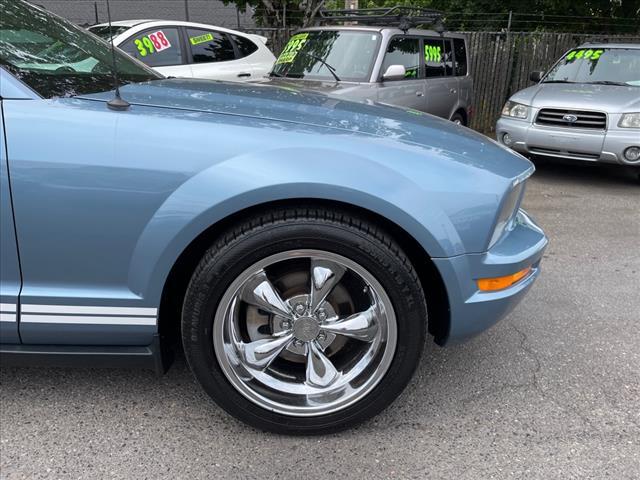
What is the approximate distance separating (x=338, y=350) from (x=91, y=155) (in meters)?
1.26

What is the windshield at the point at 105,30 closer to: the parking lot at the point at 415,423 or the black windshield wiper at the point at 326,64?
the black windshield wiper at the point at 326,64

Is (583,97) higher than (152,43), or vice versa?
(152,43)

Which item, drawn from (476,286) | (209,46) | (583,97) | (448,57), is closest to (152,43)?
(209,46)

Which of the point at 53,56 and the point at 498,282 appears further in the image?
the point at 53,56

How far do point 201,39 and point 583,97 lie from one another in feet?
16.6

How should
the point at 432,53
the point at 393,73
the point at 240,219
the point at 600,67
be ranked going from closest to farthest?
the point at 240,219
the point at 393,73
the point at 600,67
the point at 432,53

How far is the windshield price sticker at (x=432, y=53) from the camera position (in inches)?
299

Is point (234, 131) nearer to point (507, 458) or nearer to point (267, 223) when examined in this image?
point (267, 223)

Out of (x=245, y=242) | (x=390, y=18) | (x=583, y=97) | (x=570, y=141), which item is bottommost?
(x=570, y=141)

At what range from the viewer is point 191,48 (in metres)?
7.59

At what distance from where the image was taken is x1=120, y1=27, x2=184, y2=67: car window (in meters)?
6.92

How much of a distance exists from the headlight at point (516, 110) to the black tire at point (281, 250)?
5.67 metres

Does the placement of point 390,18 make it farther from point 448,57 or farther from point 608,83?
point 608,83

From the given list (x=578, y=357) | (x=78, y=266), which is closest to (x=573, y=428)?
(x=578, y=357)
